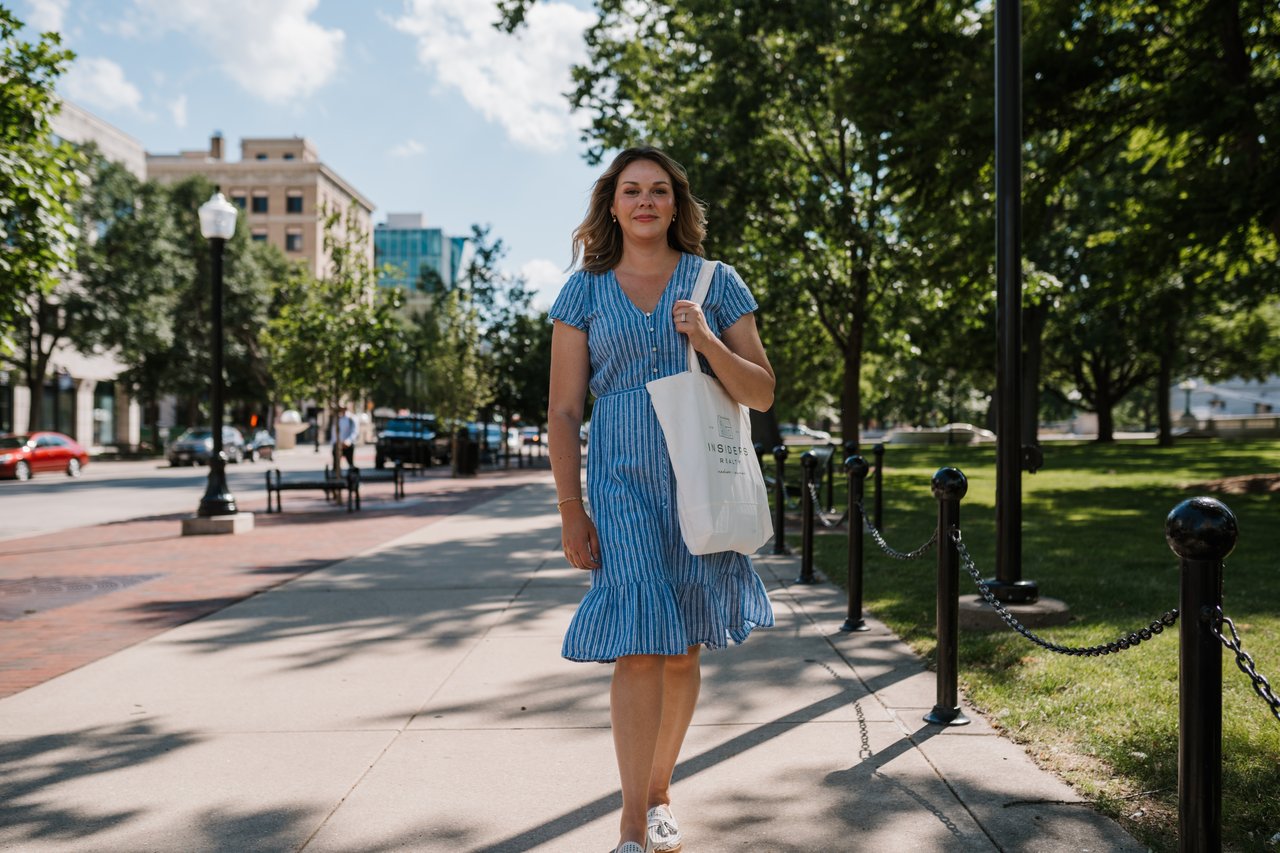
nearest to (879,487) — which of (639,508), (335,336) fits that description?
(639,508)

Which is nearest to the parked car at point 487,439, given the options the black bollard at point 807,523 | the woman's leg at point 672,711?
the black bollard at point 807,523

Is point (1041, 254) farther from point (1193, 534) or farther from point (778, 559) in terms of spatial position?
point (1193, 534)

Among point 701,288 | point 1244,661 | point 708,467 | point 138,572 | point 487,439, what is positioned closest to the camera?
point 1244,661

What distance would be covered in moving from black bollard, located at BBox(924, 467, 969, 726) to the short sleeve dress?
60.9 inches

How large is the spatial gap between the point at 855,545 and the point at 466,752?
9.41 ft

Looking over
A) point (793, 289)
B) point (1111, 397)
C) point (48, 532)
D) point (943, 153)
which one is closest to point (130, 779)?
point (48, 532)

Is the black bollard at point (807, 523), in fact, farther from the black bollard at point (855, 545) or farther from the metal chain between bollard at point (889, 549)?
the metal chain between bollard at point (889, 549)

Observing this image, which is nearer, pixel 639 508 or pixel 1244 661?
pixel 1244 661

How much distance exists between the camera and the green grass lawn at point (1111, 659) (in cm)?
347

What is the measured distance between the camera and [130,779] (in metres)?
3.81

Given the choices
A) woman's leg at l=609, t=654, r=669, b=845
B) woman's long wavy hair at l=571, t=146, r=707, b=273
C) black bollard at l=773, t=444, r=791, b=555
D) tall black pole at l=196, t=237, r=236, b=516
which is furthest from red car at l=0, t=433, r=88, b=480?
woman's leg at l=609, t=654, r=669, b=845

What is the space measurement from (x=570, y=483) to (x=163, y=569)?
8057 millimetres

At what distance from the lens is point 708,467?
2.85 meters

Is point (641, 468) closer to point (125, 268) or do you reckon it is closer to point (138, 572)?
point (138, 572)
